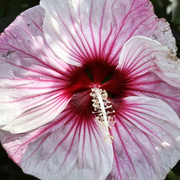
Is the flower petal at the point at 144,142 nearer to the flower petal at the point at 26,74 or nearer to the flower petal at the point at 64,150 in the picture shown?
the flower petal at the point at 64,150

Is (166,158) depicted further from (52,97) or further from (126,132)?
(52,97)

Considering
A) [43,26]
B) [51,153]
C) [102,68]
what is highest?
[43,26]

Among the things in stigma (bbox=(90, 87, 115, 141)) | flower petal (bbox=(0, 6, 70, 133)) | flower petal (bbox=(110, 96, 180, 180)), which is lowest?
flower petal (bbox=(110, 96, 180, 180))

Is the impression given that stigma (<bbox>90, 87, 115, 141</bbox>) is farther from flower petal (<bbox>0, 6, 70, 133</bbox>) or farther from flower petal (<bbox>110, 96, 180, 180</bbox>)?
flower petal (<bbox>0, 6, 70, 133</bbox>)

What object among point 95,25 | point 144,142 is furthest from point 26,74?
point 144,142

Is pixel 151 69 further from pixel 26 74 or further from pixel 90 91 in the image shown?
pixel 26 74

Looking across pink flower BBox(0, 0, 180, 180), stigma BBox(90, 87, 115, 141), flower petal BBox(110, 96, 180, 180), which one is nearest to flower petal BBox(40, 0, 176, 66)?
pink flower BBox(0, 0, 180, 180)

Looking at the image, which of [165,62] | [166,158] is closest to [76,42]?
[165,62]
